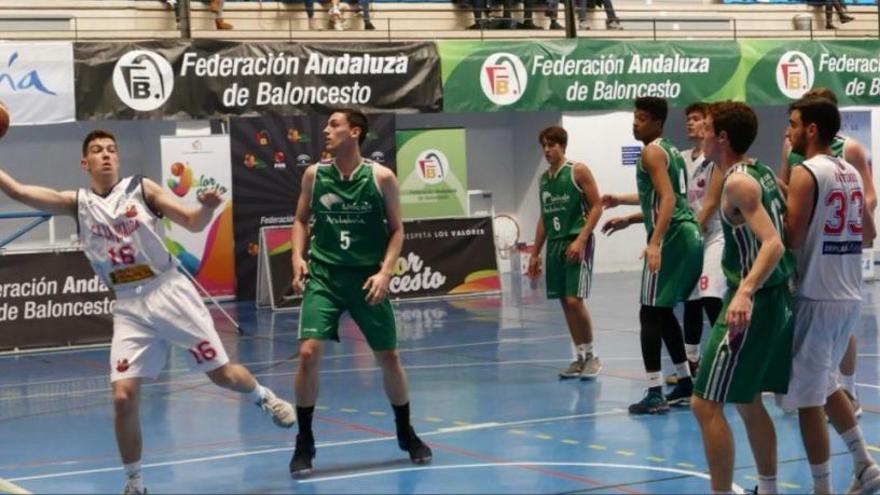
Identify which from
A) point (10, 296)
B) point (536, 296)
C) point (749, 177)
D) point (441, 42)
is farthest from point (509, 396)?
point (441, 42)

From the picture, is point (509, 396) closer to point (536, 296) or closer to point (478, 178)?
point (536, 296)

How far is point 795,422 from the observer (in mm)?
8641

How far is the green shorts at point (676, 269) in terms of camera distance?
9.06 meters

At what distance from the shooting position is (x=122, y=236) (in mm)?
6961

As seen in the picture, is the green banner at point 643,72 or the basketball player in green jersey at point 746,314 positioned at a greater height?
the green banner at point 643,72

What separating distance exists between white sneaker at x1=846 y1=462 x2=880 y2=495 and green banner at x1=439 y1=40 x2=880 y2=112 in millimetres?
13656

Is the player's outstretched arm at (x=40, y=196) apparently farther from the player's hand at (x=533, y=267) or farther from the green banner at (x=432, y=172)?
the green banner at (x=432, y=172)

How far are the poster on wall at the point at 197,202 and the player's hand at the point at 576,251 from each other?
8.15 m

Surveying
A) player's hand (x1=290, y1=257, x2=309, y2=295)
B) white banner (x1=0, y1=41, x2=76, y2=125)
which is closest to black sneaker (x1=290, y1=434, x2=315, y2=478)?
player's hand (x1=290, y1=257, x2=309, y2=295)

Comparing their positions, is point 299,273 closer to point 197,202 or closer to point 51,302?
point 51,302

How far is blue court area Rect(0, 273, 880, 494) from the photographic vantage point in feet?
24.0

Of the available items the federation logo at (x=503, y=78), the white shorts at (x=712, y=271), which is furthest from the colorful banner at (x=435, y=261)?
the white shorts at (x=712, y=271)

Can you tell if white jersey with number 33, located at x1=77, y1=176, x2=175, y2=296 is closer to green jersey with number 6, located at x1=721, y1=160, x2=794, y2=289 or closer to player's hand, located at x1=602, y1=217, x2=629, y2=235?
green jersey with number 6, located at x1=721, y1=160, x2=794, y2=289

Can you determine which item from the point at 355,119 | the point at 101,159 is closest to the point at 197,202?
the point at 355,119
